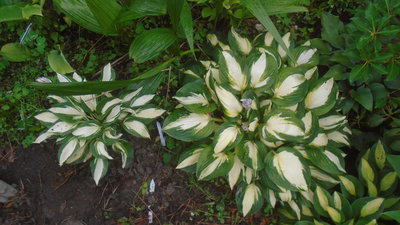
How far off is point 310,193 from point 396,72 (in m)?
0.70

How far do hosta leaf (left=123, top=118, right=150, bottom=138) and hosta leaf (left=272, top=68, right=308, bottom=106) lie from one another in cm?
61

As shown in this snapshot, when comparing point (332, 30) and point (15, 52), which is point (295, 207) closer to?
point (332, 30)

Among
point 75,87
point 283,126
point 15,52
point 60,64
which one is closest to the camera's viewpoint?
point 75,87

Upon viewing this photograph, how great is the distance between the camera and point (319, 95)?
5.07ft

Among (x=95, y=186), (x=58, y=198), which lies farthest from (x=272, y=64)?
(x=58, y=198)

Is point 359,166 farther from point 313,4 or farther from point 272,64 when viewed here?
point 313,4

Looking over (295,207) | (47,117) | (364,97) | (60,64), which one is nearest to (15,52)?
(60,64)

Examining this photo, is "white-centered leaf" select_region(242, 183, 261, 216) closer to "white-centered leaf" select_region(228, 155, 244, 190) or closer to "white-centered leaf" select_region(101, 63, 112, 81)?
"white-centered leaf" select_region(228, 155, 244, 190)

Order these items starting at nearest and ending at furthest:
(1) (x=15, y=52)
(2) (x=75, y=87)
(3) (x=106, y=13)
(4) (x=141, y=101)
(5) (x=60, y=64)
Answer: (2) (x=75, y=87) → (3) (x=106, y=13) → (4) (x=141, y=101) → (5) (x=60, y=64) → (1) (x=15, y=52)

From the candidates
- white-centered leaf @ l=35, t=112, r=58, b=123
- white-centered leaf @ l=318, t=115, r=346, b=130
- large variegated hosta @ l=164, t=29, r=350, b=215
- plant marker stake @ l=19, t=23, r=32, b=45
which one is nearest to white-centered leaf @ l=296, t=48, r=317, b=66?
large variegated hosta @ l=164, t=29, r=350, b=215

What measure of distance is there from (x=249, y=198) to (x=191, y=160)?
0.34 meters

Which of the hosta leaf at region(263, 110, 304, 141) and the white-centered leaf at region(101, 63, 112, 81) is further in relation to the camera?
the white-centered leaf at region(101, 63, 112, 81)

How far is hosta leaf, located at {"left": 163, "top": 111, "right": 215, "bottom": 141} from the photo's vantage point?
1.47m

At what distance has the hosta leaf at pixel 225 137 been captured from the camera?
1.44m
